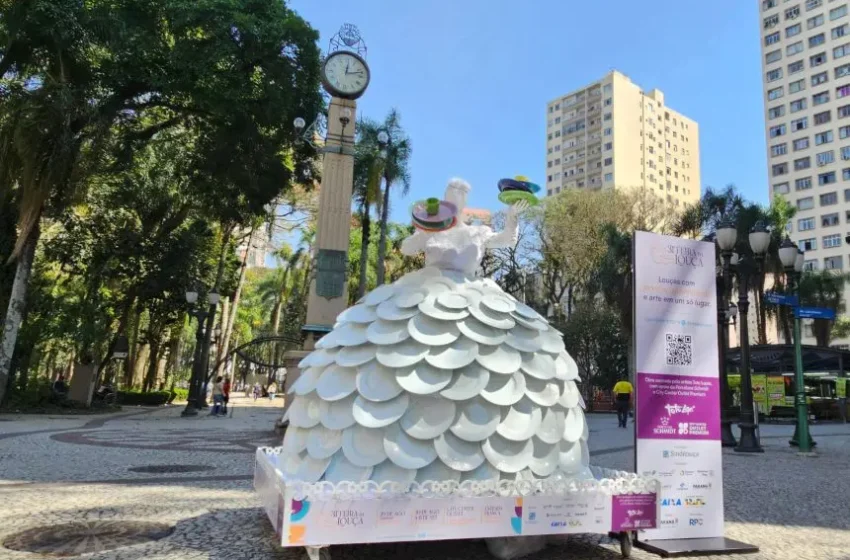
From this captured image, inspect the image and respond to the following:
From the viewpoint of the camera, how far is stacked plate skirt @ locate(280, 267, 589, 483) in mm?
3525

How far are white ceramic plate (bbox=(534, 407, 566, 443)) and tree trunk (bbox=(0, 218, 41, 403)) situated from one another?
17738mm

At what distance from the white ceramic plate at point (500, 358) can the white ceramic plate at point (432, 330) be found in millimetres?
209

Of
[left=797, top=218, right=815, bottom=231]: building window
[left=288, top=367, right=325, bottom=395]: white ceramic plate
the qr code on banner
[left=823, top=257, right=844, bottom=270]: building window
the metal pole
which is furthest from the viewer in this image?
[left=797, top=218, right=815, bottom=231]: building window

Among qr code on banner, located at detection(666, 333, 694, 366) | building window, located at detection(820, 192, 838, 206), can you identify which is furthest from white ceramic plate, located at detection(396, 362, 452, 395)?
building window, located at detection(820, 192, 838, 206)

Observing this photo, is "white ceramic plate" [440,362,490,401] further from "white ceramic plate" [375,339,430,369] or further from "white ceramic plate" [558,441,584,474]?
"white ceramic plate" [558,441,584,474]

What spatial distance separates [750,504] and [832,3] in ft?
253

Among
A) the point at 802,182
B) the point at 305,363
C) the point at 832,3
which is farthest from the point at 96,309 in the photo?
the point at 832,3

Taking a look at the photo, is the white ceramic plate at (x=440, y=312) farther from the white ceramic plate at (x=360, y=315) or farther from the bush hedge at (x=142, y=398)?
the bush hedge at (x=142, y=398)

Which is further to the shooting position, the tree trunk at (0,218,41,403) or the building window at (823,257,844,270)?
the building window at (823,257,844,270)

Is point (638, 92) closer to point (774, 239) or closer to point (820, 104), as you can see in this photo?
point (820, 104)

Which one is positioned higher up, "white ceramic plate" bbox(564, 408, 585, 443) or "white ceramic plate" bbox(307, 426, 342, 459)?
"white ceramic plate" bbox(564, 408, 585, 443)

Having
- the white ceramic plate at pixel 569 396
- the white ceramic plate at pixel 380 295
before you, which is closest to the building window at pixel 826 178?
the white ceramic plate at pixel 569 396

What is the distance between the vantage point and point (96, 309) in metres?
22.4

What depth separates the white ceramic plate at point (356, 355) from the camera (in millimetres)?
3781
